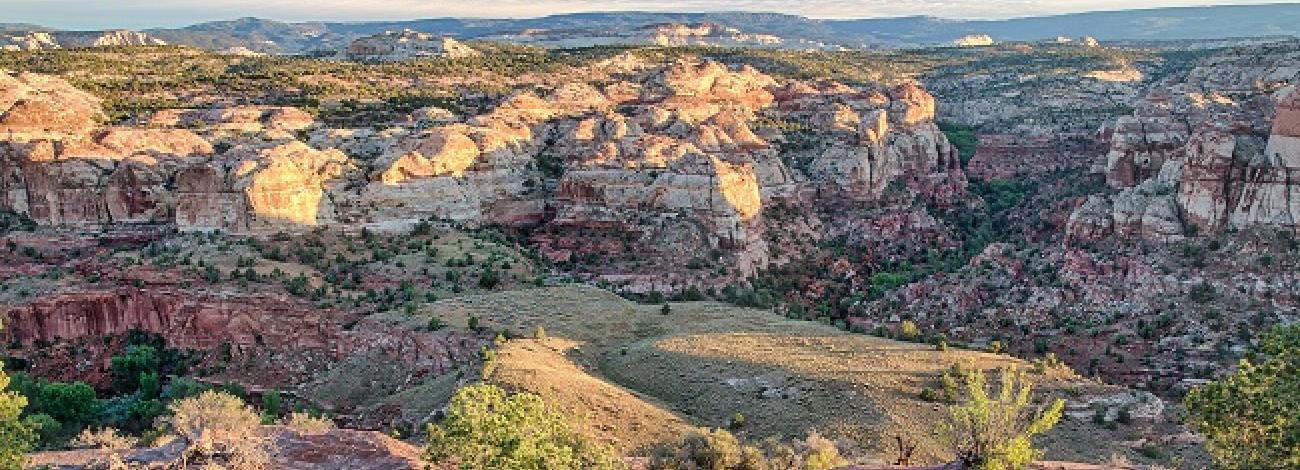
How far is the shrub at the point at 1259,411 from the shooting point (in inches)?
615

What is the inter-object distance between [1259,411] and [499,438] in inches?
475

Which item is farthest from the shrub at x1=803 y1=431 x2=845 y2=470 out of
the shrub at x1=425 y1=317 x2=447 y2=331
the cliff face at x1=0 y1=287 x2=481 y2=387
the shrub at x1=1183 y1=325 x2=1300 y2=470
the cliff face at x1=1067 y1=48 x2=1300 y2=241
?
the cliff face at x1=1067 y1=48 x2=1300 y2=241

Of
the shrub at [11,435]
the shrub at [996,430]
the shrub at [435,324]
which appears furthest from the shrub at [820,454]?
the shrub at [11,435]

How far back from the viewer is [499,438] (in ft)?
55.8

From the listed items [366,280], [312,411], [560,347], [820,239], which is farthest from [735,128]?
[312,411]

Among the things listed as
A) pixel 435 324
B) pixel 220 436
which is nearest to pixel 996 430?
pixel 220 436

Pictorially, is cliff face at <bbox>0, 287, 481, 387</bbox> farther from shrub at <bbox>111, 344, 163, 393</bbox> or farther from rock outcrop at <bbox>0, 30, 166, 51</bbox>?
rock outcrop at <bbox>0, 30, 166, 51</bbox>

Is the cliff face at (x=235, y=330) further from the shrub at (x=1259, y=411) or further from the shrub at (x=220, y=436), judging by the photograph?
the shrub at (x=1259, y=411)

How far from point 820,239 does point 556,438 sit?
3943cm

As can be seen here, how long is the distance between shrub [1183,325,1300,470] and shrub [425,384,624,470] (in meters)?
10.2

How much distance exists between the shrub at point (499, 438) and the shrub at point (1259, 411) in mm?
10182

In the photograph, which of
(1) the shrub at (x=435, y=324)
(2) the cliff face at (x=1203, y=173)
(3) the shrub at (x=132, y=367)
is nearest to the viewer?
(1) the shrub at (x=435, y=324)

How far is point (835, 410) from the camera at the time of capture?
2633cm

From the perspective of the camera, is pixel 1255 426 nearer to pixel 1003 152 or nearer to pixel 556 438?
pixel 556 438
